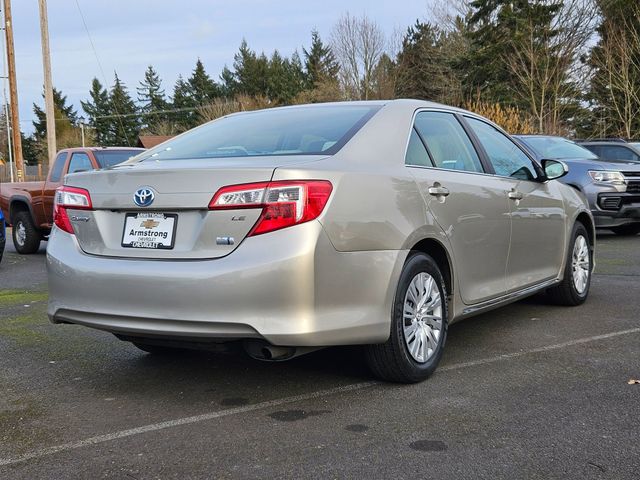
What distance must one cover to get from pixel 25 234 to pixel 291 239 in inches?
374

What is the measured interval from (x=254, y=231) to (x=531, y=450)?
5.02 ft

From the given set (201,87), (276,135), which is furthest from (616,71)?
(201,87)

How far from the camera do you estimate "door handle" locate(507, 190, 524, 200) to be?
491 cm

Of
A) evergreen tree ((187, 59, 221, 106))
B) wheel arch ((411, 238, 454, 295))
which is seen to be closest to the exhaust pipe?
wheel arch ((411, 238, 454, 295))

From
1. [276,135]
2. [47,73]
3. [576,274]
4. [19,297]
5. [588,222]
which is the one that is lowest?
[19,297]

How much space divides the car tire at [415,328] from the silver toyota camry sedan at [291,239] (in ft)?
0.04

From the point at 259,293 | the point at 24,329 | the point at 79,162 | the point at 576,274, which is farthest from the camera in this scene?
the point at 79,162

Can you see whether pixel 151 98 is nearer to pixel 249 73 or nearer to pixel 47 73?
pixel 249 73

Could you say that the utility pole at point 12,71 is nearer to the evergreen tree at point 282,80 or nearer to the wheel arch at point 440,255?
the wheel arch at point 440,255

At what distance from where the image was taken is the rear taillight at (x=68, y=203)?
3.75m

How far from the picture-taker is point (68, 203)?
3863mm

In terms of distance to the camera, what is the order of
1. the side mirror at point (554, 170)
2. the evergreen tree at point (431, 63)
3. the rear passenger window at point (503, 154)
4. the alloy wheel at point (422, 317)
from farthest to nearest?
the evergreen tree at point (431, 63), the side mirror at point (554, 170), the rear passenger window at point (503, 154), the alloy wheel at point (422, 317)

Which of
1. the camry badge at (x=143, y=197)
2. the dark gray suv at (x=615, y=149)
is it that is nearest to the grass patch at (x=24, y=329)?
the camry badge at (x=143, y=197)

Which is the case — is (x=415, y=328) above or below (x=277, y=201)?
below
